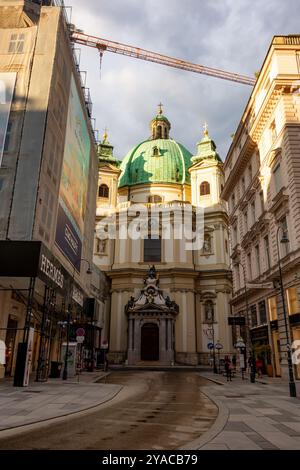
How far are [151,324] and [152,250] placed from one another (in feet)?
39.2

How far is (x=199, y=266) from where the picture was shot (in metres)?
59.1

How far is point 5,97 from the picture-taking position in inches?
1075

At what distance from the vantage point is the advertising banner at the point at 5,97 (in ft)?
86.5

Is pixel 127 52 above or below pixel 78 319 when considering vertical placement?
above

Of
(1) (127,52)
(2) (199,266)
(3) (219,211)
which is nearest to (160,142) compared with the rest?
(1) (127,52)

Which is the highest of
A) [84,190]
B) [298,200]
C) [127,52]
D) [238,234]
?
[127,52]

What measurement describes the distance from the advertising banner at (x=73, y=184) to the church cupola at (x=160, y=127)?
46.9 metres

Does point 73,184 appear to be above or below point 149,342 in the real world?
above

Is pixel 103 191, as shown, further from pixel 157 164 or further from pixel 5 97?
pixel 5 97

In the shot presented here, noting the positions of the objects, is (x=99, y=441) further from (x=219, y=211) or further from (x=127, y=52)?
(x=127, y=52)

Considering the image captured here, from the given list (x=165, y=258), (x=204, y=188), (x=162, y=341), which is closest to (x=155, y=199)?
(x=204, y=188)

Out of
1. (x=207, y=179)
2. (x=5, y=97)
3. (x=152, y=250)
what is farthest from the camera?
(x=207, y=179)

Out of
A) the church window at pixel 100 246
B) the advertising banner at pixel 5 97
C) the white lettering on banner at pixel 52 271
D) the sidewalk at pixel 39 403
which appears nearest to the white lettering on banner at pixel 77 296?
the white lettering on banner at pixel 52 271

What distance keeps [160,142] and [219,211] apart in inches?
961
